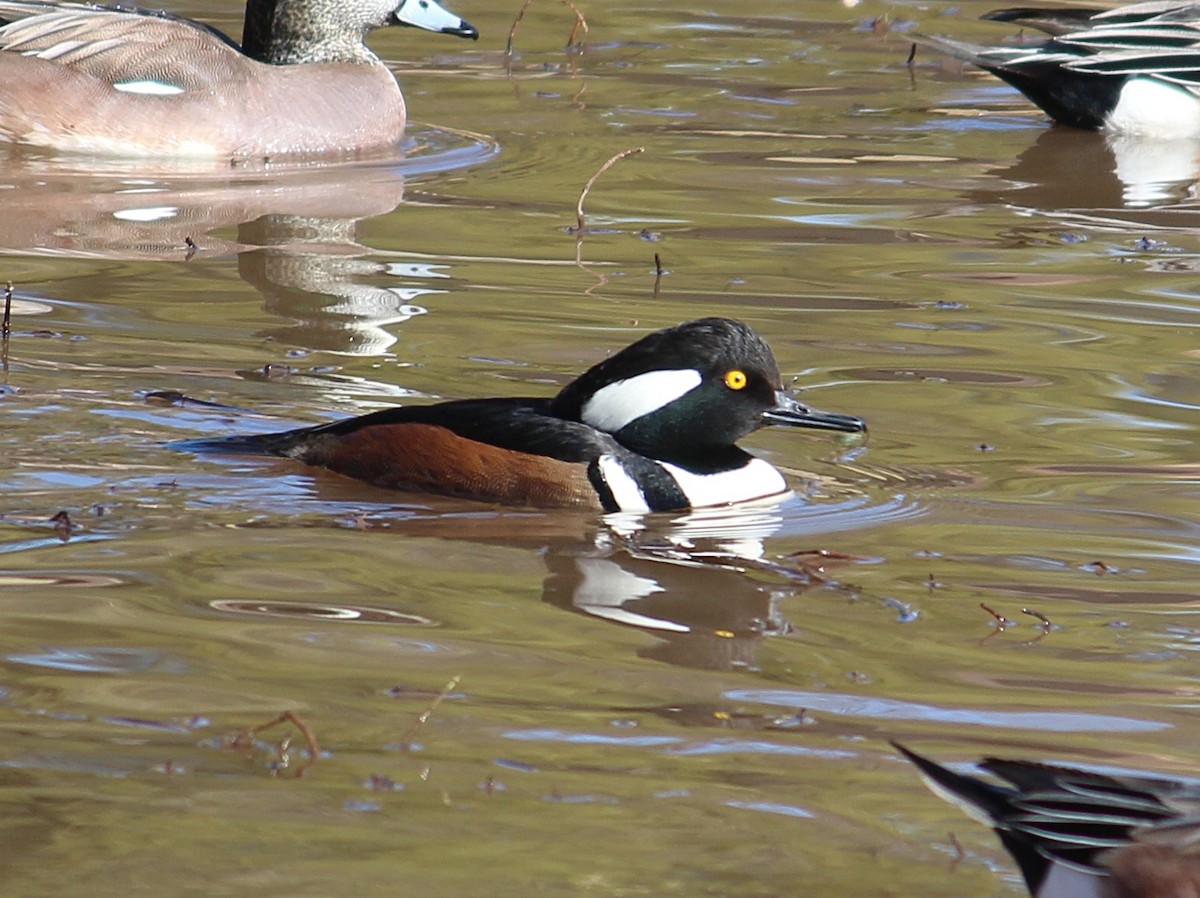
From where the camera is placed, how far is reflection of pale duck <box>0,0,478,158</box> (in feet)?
38.2

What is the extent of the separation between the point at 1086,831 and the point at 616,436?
3.30 m

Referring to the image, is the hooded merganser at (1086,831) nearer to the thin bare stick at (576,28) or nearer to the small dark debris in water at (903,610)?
the small dark debris in water at (903,610)

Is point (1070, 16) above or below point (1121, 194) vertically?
above

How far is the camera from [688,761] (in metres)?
4.45

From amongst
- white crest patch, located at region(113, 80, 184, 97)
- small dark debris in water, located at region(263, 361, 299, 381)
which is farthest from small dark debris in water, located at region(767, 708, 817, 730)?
white crest patch, located at region(113, 80, 184, 97)

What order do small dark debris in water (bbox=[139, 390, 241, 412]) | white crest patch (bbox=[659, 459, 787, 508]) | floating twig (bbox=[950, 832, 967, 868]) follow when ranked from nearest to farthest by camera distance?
floating twig (bbox=[950, 832, 967, 868])
white crest patch (bbox=[659, 459, 787, 508])
small dark debris in water (bbox=[139, 390, 241, 412])

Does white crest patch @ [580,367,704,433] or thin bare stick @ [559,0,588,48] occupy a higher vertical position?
thin bare stick @ [559,0,588,48]

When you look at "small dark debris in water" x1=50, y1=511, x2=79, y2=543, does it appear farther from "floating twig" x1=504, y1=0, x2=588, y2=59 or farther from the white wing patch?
"floating twig" x1=504, y1=0, x2=588, y2=59

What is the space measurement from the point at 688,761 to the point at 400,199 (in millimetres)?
6744

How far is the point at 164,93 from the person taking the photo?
38.5 ft

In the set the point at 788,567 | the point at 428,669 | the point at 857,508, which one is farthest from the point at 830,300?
the point at 428,669

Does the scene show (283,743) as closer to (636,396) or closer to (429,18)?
(636,396)

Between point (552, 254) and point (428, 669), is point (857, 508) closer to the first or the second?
point (428, 669)

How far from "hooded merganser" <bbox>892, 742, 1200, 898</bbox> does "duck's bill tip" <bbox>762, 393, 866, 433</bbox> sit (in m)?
3.08
